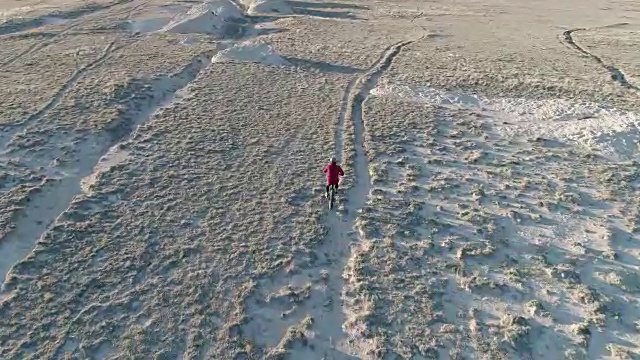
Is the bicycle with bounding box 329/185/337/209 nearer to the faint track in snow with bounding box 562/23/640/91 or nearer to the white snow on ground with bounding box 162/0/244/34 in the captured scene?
the faint track in snow with bounding box 562/23/640/91

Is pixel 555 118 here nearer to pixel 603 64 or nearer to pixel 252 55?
pixel 603 64

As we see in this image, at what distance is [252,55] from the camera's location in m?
32.6

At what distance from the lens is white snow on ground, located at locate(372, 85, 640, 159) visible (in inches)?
861

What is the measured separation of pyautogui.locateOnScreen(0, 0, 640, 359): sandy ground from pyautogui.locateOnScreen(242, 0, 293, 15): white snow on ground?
18084mm

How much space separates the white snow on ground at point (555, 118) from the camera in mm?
21875

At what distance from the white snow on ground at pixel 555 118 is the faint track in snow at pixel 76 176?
12.1 m

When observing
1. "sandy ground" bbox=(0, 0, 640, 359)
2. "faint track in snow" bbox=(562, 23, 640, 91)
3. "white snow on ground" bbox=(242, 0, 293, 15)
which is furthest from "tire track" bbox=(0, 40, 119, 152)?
"faint track in snow" bbox=(562, 23, 640, 91)

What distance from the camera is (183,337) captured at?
11695 mm

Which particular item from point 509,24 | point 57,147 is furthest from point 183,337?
point 509,24

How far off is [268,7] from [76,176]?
37.0 m

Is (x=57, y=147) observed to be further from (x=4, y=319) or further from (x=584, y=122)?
(x=584, y=122)

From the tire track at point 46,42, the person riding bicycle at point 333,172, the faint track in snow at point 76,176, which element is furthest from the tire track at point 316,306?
the tire track at point 46,42

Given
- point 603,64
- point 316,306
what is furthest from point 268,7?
point 316,306

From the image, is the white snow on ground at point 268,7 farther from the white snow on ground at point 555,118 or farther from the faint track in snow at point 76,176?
the white snow on ground at point 555,118
